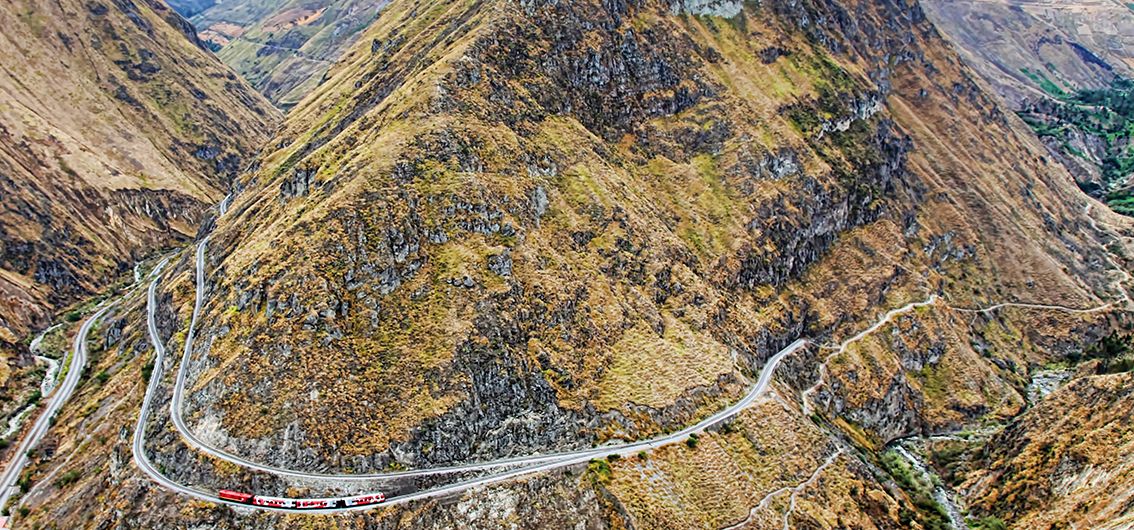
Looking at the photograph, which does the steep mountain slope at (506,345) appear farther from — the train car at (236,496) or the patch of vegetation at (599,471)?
the train car at (236,496)

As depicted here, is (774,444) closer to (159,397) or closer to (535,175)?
(535,175)

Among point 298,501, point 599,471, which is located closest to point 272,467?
point 298,501

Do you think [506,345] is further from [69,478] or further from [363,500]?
[69,478]

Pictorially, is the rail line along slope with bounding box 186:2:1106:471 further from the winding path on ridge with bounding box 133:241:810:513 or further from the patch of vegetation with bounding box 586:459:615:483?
the patch of vegetation with bounding box 586:459:615:483

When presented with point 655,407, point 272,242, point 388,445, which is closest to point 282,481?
point 388,445

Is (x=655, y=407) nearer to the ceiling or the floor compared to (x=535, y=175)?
nearer to the floor

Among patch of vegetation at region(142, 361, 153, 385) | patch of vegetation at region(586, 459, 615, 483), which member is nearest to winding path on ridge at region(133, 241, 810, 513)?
patch of vegetation at region(142, 361, 153, 385)

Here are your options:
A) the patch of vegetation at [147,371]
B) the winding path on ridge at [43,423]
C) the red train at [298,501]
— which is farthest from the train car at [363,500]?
the winding path on ridge at [43,423]
